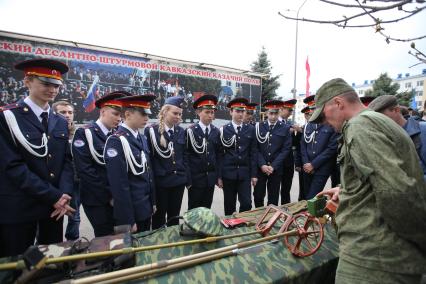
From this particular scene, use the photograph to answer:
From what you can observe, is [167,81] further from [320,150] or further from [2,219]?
Result: [2,219]

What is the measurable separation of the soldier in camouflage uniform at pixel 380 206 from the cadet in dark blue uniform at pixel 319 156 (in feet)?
10.5

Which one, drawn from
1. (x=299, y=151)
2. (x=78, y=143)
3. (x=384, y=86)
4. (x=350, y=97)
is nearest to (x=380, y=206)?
(x=350, y=97)

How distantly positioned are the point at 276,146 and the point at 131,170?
306cm

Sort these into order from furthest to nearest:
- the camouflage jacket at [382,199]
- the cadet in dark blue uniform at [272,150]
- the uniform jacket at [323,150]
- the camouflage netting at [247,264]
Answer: the cadet in dark blue uniform at [272,150]
the uniform jacket at [323,150]
the camouflage netting at [247,264]
the camouflage jacket at [382,199]

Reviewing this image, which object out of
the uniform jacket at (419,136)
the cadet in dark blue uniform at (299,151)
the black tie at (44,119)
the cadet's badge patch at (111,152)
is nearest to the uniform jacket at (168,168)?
the cadet's badge patch at (111,152)

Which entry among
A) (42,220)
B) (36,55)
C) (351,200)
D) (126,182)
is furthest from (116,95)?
(36,55)

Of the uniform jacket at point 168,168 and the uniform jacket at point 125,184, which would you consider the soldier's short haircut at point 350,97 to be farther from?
the uniform jacket at point 168,168

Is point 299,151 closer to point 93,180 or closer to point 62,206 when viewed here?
point 93,180

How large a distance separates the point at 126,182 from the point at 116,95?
109 centimetres

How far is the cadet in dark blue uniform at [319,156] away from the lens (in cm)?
462

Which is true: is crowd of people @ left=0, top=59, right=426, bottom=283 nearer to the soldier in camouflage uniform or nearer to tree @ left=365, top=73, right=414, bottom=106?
the soldier in camouflage uniform

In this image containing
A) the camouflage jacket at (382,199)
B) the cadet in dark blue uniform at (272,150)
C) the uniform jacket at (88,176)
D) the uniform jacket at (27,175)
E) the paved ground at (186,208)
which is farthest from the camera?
the cadet in dark blue uniform at (272,150)

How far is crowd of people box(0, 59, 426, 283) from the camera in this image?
140 centimetres

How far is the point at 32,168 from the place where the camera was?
2.38 metres
